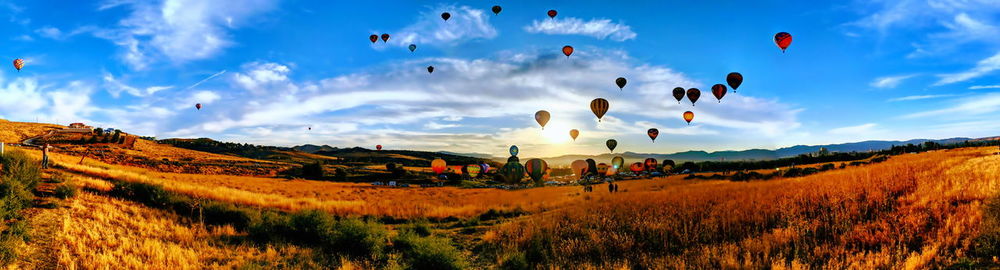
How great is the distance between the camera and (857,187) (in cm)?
1484

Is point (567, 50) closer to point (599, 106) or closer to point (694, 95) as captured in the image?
point (599, 106)

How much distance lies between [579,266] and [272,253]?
9.72 m

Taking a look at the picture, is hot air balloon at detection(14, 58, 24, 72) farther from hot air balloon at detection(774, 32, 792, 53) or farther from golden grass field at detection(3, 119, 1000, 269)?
hot air balloon at detection(774, 32, 792, 53)

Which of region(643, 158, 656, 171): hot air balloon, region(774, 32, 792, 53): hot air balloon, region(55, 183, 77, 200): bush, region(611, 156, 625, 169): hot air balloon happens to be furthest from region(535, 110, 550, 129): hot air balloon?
region(643, 158, 656, 171): hot air balloon

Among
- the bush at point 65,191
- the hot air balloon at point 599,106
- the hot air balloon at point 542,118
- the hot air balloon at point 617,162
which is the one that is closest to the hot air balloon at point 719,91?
the hot air balloon at point 599,106

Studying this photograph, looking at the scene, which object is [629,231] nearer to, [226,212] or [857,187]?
[857,187]

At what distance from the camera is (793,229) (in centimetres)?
1146

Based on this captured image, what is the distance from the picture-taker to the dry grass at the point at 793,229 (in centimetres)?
970

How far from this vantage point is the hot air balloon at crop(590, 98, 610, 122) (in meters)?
38.2

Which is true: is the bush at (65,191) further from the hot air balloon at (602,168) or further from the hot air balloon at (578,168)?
the hot air balloon at (602,168)

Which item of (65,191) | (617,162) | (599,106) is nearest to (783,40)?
(599,106)

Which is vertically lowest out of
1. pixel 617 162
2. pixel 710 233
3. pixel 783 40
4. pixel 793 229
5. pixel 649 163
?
pixel 710 233

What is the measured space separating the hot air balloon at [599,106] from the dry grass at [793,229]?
21176 millimetres

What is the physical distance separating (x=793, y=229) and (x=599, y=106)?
27.5m
